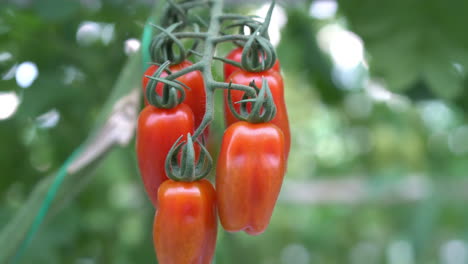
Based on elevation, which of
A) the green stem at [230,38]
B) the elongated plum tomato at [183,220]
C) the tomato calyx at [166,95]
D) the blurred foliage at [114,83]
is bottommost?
the blurred foliage at [114,83]

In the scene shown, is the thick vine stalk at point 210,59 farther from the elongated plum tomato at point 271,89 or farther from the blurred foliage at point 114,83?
the blurred foliage at point 114,83

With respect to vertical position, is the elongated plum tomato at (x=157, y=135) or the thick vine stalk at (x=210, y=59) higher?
the thick vine stalk at (x=210, y=59)

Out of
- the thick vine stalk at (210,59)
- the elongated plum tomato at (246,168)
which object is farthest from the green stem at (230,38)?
the elongated plum tomato at (246,168)

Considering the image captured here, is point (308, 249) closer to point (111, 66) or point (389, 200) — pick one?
point (389, 200)

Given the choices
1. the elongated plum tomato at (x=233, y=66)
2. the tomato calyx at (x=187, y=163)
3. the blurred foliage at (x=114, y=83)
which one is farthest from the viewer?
the blurred foliage at (x=114, y=83)

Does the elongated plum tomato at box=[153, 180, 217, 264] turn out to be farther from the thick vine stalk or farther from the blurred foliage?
the blurred foliage

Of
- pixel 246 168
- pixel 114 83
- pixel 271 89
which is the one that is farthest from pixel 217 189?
pixel 114 83

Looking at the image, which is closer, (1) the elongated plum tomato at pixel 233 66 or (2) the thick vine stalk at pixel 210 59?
(2) the thick vine stalk at pixel 210 59

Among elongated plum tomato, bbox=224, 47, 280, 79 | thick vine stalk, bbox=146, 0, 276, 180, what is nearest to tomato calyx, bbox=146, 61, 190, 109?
thick vine stalk, bbox=146, 0, 276, 180
